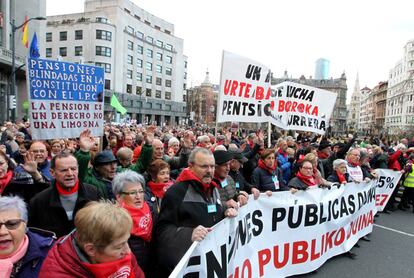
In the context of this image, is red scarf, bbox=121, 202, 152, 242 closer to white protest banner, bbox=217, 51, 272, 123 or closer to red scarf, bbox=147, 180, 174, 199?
red scarf, bbox=147, 180, 174, 199

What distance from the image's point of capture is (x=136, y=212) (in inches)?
105

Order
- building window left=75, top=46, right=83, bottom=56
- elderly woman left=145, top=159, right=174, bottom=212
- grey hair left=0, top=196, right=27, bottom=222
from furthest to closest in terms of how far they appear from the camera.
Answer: building window left=75, top=46, right=83, bottom=56 → elderly woman left=145, top=159, right=174, bottom=212 → grey hair left=0, top=196, right=27, bottom=222

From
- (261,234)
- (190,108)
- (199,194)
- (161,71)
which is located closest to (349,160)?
(261,234)

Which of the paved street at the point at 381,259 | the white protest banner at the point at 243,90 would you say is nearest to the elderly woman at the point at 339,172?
the paved street at the point at 381,259

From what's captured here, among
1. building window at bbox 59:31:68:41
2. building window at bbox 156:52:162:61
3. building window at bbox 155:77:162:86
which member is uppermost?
building window at bbox 59:31:68:41

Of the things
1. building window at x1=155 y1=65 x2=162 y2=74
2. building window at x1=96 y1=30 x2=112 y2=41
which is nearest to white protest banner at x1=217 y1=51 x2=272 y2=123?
building window at x1=96 y1=30 x2=112 y2=41

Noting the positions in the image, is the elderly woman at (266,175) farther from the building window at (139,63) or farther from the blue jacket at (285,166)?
the building window at (139,63)

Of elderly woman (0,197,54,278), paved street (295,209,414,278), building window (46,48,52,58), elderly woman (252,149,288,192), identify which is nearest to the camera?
elderly woman (0,197,54,278)

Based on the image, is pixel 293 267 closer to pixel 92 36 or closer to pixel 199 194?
pixel 199 194

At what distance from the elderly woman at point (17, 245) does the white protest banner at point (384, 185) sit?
24.1 ft

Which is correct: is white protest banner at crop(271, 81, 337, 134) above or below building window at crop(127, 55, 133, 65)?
below

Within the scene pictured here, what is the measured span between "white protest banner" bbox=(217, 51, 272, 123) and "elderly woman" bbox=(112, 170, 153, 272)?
10.8ft

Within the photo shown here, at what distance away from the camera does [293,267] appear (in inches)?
167

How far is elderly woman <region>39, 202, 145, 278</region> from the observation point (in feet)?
5.70
